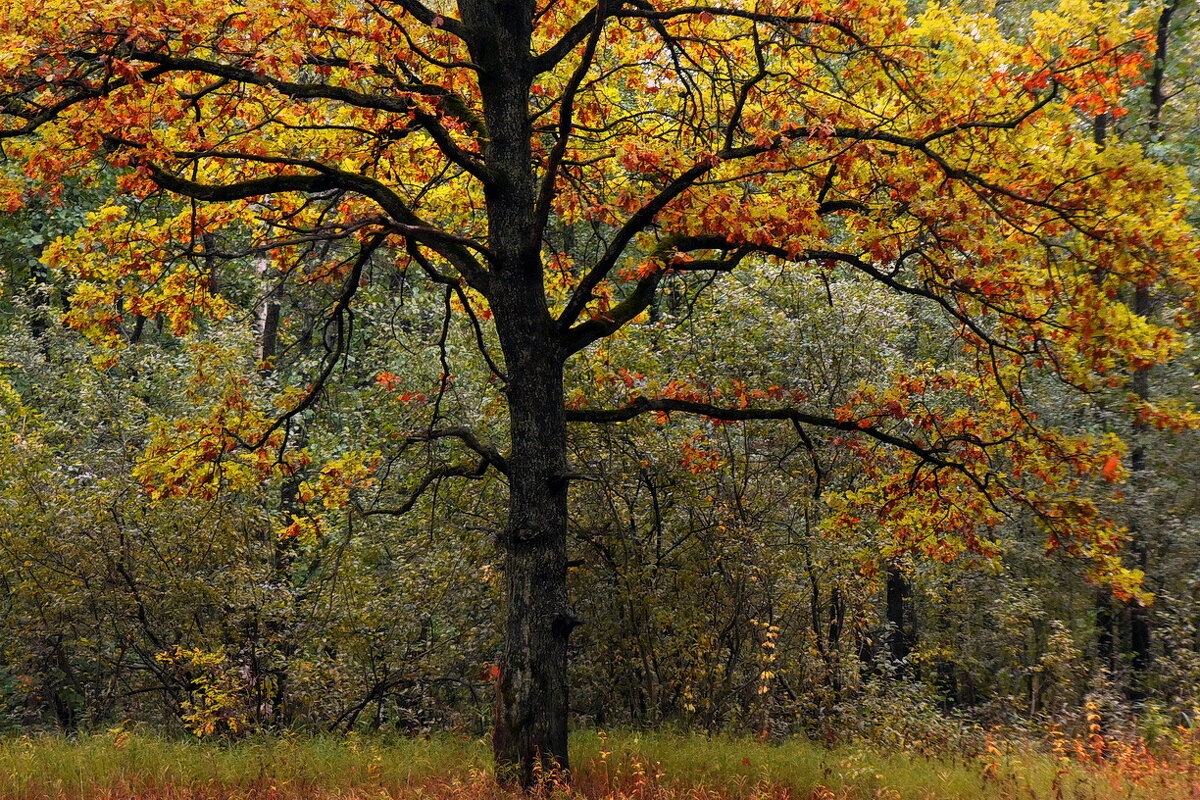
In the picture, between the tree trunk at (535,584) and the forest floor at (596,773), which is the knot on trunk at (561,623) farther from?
the forest floor at (596,773)

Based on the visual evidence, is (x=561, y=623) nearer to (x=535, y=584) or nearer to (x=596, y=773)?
(x=535, y=584)

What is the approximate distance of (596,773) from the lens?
25.0 ft

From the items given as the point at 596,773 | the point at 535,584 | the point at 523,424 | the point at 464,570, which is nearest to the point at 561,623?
the point at 535,584

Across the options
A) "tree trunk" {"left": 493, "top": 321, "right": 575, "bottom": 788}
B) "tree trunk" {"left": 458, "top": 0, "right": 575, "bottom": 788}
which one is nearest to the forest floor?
"tree trunk" {"left": 493, "top": 321, "right": 575, "bottom": 788}

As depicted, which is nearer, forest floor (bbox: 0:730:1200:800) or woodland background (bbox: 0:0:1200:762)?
forest floor (bbox: 0:730:1200:800)

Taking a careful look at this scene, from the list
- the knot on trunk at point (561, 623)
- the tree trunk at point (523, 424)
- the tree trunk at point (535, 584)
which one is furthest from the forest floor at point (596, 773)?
the knot on trunk at point (561, 623)

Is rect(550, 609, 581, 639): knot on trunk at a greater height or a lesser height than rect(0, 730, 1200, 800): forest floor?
greater

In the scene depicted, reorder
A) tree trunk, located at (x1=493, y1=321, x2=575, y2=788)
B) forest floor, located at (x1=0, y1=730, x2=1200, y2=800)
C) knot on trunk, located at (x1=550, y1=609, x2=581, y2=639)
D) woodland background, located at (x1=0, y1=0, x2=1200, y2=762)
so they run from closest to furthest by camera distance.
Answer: forest floor, located at (x1=0, y1=730, x2=1200, y2=800) < tree trunk, located at (x1=493, y1=321, x2=575, y2=788) < knot on trunk, located at (x1=550, y1=609, x2=581, y2=639) < woodland background, located at (x1=0, y1=0, x2=1200, y2=762)

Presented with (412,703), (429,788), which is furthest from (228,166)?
(412,703)

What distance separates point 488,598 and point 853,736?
4561 millimetres

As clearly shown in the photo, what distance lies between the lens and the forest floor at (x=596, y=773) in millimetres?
6793

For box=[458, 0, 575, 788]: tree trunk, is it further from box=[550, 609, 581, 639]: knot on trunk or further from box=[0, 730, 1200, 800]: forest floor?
box=[0, 730, 1200, 800]: forest floor

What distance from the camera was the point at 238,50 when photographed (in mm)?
6719

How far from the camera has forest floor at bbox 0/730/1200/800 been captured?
679 centimetres
